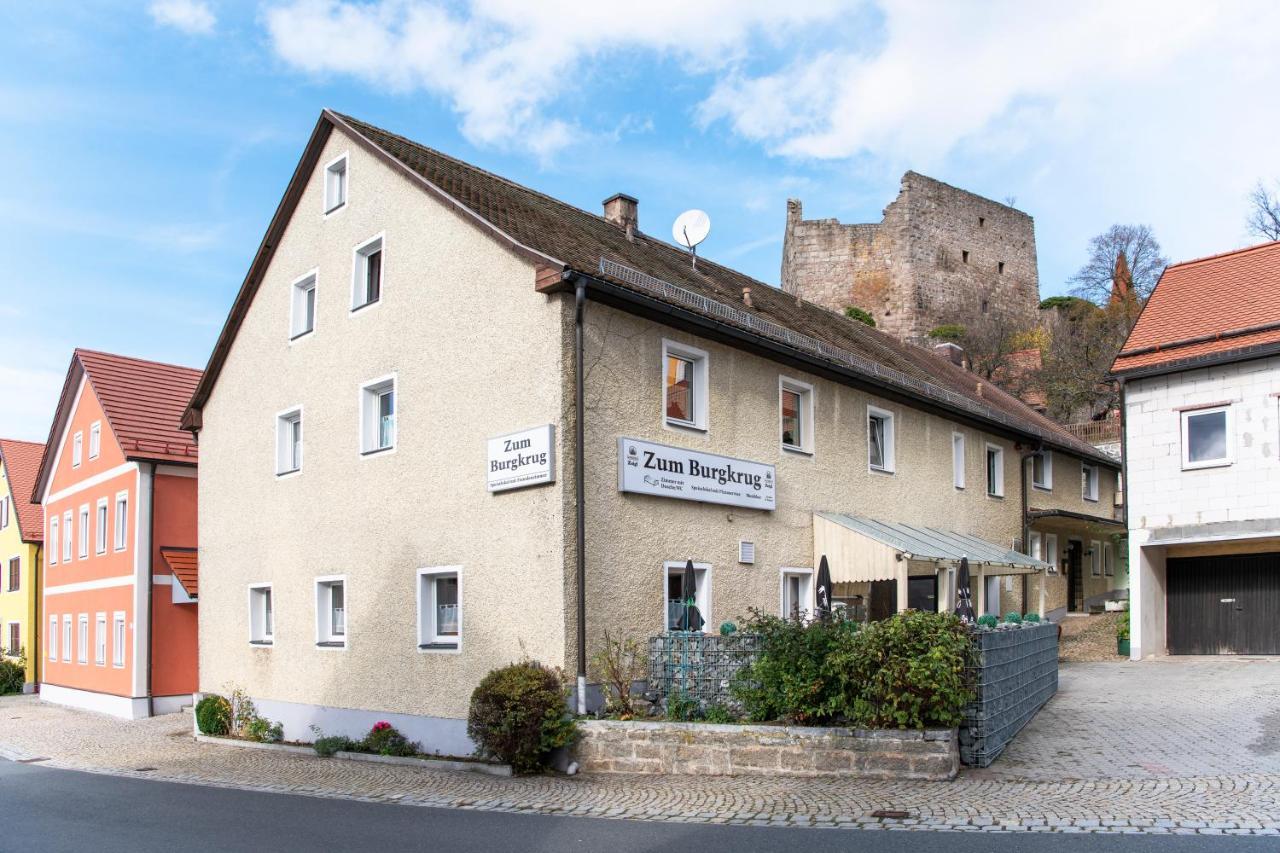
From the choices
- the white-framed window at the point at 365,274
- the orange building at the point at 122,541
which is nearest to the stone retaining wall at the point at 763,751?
the white-framed window at the point at 365,274

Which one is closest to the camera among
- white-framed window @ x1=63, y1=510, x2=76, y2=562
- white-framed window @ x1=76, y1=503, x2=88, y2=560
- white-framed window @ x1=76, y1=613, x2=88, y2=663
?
white-framed window @ x1=76, y1=613, x2=88, y2=663

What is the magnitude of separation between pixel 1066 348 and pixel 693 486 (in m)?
40.0

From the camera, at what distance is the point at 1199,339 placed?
21328 mm

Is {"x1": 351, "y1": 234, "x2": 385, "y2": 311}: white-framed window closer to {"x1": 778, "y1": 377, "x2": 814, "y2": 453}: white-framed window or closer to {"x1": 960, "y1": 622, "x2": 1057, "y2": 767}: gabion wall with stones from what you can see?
{"x1": 778, "y1": 377, "x2": 814, "y2": 453}: white-framed window

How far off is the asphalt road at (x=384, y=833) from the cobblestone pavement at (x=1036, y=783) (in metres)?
0.37

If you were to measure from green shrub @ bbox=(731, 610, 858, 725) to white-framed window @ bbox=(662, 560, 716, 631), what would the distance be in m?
2.06

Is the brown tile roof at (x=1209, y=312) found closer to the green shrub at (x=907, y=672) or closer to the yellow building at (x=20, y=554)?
the green shrub at (x=907, y=672)

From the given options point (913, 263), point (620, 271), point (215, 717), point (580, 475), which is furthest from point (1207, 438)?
point (913, 263)

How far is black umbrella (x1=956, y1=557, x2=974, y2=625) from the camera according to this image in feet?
41.4

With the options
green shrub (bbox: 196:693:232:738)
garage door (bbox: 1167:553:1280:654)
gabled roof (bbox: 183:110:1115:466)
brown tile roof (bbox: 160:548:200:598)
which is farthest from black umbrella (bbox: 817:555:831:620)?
brown tile roof (bbox: 160:548:200:598)

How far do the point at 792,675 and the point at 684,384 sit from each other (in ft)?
17.8

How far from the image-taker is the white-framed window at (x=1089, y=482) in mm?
30734

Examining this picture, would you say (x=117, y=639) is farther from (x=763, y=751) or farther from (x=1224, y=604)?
(x=1224, y=604)

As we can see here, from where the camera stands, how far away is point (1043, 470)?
28031 millimetres
